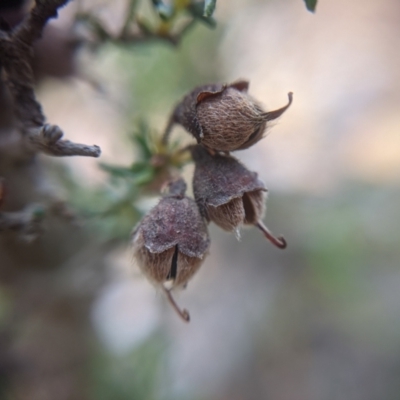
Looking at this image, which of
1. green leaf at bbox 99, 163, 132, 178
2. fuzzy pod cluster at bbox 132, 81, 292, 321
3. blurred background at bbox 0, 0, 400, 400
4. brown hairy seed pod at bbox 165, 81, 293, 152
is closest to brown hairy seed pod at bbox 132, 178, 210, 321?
fuzzy pod cluster at bbox 132, 81, 292, 321

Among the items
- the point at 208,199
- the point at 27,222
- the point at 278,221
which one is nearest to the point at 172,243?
the point at 208,199

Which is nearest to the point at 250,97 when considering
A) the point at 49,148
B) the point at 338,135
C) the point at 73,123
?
the point at 49,148

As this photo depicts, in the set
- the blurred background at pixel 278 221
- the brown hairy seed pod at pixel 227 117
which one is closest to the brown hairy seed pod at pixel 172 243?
the brown hairy seed pod at pixel 227 117

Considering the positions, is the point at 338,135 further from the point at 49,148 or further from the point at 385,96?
the point at 49,148

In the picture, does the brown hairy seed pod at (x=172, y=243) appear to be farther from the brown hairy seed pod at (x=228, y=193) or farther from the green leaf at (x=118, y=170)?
the green leaf at (x=118, y=170)

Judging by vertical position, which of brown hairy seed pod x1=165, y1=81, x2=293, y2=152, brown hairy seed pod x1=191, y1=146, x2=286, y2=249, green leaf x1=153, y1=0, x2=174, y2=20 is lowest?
brown hairy seed pod x1=191, y1=146, x2=286, y2=249

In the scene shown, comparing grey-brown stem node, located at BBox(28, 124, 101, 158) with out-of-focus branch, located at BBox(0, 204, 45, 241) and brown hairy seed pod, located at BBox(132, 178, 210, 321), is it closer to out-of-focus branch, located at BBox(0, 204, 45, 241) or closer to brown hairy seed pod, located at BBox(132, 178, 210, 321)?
brown hairy seed pod, located at BBox(132, 178, 210, 321)
